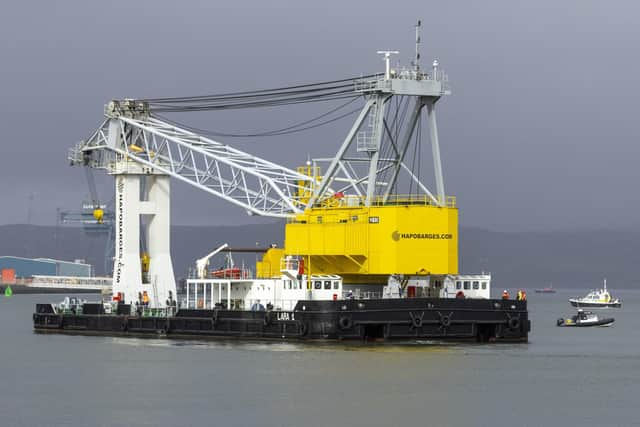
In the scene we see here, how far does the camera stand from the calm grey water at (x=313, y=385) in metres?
38.0

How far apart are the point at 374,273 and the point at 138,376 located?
1211 centimetres

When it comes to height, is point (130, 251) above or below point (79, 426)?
above

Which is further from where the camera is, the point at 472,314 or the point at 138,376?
the point at 472,314

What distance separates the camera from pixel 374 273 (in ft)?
180

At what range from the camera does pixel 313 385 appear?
4347 cm

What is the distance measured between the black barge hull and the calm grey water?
0.65 metres

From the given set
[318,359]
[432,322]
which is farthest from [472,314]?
[318,359]

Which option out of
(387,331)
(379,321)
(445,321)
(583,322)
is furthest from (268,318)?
(583,322)

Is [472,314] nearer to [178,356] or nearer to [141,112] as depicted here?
[178,356]

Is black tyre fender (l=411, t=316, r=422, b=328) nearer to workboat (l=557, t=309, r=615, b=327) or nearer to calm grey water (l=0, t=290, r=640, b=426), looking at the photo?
calm grey water (l=0, t=290, r=640, b=426)

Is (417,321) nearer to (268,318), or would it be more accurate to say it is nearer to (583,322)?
(268,318)

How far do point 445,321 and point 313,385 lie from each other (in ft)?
38.0

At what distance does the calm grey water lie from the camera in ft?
125

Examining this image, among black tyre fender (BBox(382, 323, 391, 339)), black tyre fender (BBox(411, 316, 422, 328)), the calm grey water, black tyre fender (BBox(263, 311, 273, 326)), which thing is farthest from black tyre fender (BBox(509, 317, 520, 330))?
black tyre fender (BBox(263, 311, 273, 326))
